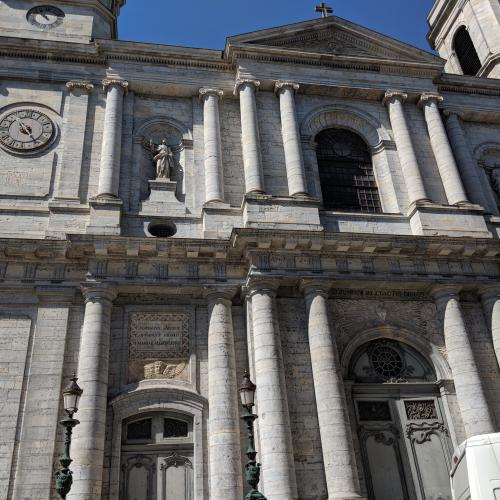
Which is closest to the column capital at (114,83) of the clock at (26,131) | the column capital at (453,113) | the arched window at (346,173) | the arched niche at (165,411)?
the clock at (26,131)

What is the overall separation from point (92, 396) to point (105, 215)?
15.6 ft

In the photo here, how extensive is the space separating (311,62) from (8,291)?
11.8 metres

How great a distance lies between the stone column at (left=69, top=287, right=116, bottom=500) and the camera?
37.3ft

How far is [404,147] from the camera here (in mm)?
17312

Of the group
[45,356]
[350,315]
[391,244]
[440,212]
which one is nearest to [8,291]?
[45,356]

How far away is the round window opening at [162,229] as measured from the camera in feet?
49.6

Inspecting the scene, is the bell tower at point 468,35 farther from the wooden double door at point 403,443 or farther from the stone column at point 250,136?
the wooden double door at point 403,443

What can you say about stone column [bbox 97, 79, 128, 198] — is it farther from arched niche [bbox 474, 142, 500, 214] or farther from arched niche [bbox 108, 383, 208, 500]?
arched niche [bbox 474, 142, 500, 214]

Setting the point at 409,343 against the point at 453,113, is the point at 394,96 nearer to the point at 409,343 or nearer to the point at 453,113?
the point at 453,113

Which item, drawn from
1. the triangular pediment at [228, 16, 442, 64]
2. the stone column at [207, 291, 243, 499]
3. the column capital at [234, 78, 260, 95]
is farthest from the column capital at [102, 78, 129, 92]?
the stone column at [207, 291, 243, 499]

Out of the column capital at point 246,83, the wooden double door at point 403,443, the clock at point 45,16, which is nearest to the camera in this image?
the wooden double door at point 403,443

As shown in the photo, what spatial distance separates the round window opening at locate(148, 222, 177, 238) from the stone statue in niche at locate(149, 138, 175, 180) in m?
1.62

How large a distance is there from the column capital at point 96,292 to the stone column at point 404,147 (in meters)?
8.95

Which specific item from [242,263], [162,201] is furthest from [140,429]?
[162,201]
